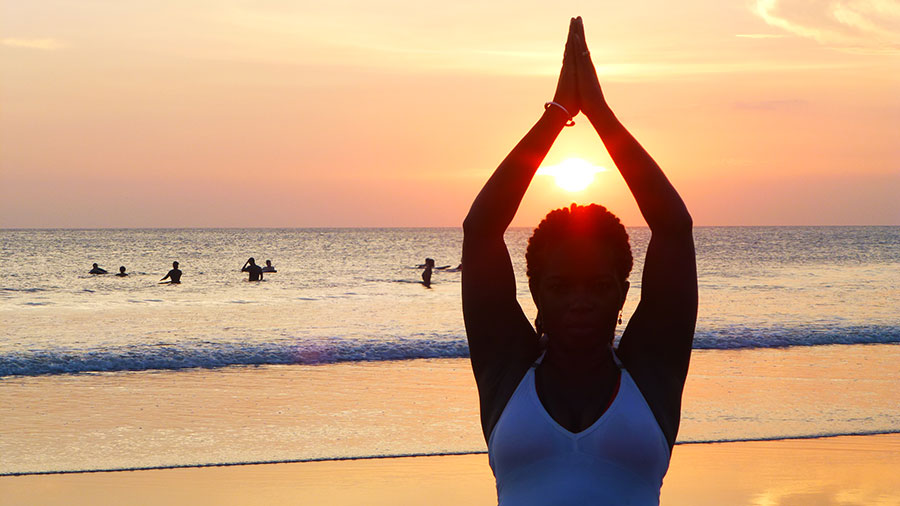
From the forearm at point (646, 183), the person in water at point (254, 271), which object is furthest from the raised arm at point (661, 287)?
the person in water at point (254, 271)

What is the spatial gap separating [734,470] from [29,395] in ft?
28.5

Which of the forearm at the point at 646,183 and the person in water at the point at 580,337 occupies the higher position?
the forearm at the point at 646,183

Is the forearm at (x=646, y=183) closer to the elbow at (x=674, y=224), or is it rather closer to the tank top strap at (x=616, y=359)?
the elbow at (x=674, y=224)

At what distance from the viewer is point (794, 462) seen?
7.98 meters

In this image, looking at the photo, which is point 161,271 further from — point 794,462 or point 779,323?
point 794,462

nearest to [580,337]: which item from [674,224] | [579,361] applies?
[579,361]

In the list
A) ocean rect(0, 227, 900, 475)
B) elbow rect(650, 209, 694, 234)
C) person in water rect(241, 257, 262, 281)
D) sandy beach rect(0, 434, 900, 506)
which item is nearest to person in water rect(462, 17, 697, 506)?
elbow rect(650, 209, 694, 234)

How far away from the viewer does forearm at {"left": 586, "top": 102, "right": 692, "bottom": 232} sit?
2006mm

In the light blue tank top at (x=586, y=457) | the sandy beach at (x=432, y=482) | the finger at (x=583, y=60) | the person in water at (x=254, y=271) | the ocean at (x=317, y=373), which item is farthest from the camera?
the person in water at (x=254, y=271)

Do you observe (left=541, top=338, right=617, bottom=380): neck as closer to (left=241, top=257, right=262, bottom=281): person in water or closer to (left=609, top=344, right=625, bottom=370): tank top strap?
(left=609, top=344, right=625, bottom=370): tank top strap

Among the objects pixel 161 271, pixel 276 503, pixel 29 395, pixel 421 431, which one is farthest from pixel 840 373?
pixel 161 271

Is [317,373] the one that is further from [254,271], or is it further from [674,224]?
[254,271]

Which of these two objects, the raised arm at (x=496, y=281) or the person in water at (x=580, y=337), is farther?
the raised arm at (x=496, y=281)

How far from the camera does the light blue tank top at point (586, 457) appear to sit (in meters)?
1.80
